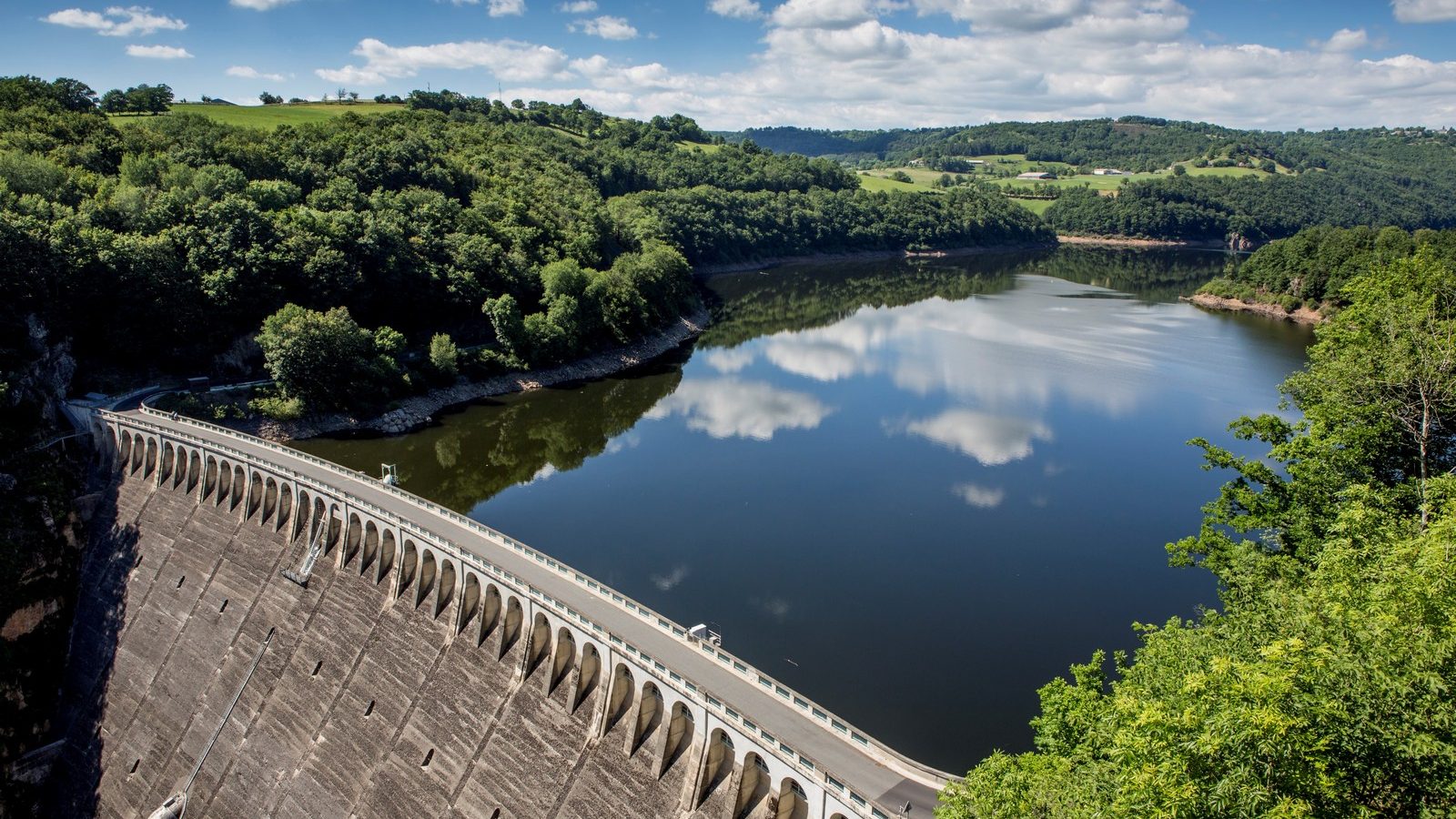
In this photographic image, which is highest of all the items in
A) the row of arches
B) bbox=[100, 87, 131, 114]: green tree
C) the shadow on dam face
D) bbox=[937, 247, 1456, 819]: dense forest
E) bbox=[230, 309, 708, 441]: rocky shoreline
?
bbox=[100, 87, 131, 114]: green tree

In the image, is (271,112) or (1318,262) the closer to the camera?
(1318,262)

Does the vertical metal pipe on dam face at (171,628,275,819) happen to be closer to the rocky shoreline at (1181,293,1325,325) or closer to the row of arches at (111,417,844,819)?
the row of arches at (111,417,844,819)

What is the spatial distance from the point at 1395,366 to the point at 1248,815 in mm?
24569

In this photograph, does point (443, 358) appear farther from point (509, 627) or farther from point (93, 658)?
point (509, 627)

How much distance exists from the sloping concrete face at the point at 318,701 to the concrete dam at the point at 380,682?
0.10 m

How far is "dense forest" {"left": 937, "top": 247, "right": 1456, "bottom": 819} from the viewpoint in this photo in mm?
16391

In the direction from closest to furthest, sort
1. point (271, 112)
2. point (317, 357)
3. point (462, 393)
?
point (317, 357) → point (462, 393) → point (271, 112)

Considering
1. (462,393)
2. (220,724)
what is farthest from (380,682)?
(462,393)

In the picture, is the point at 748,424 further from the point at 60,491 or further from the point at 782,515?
the point at 60,491

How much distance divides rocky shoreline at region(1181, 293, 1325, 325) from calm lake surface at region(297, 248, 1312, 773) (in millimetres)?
9900

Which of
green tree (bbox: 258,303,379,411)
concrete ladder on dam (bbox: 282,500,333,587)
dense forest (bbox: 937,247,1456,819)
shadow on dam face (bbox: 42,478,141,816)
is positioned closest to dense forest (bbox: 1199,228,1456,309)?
dense forest (bbox: 937,247,1456,819)

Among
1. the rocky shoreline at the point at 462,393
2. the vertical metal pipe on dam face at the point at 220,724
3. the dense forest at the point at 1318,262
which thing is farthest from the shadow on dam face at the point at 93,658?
the dense forest at the point at 1318,262

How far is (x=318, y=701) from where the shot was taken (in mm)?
37156

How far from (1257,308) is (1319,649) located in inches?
5774
